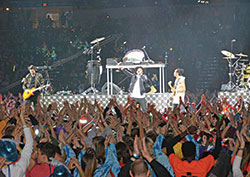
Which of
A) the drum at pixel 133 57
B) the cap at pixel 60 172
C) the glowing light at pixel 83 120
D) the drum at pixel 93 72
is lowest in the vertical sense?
the drum at pixel 93 72

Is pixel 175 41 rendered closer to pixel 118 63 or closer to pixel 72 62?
pixel 72 62

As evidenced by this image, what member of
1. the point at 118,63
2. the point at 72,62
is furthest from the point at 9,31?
the point at 118,63

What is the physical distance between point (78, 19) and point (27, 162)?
40.9ft

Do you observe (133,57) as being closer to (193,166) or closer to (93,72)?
(93,72)

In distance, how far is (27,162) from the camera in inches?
118

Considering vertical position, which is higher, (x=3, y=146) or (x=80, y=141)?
(x=3, y=146)

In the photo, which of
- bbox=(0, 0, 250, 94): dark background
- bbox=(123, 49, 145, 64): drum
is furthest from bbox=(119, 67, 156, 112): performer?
bbox=(0, 0, 250, 94): dark background

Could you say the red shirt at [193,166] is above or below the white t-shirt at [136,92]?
above

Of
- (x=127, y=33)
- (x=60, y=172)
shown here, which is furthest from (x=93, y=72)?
(x=60, y=172)

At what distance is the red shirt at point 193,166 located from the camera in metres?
2.85

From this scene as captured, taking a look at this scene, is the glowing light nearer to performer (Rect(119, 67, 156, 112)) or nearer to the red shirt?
the red shirt

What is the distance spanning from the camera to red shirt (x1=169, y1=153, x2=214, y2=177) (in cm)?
285

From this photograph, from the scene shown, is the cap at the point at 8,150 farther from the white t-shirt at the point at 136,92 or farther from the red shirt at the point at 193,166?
the white t-shirt at the point at 136,92

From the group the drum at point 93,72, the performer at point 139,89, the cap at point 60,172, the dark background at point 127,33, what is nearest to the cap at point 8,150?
the cap at point 60,172
